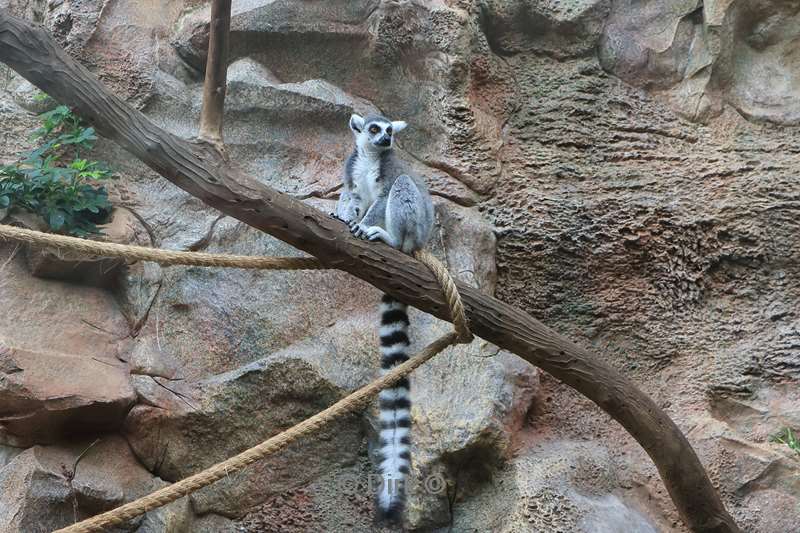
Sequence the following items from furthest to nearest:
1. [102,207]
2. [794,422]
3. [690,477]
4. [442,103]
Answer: [442,103]
[102,207]
[794,422]
[690,477]

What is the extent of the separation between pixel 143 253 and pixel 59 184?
2516 millimetres

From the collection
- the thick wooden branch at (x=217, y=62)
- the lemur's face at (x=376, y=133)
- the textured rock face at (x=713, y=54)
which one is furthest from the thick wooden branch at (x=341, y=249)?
the textured rock face at (x=713, y=54)

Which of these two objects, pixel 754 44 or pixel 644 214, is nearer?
pixel 644 214

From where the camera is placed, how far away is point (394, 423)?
425 centimetres

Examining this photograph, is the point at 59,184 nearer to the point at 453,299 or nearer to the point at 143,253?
the point at 143,253

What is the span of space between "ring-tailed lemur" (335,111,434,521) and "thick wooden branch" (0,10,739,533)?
51 cm

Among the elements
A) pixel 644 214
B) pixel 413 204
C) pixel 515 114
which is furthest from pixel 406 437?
pixel 515 114

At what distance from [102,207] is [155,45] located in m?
1.60

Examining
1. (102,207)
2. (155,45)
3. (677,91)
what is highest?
(677,91)

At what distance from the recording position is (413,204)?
4.88 meters

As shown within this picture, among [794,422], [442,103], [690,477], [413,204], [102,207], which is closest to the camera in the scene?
[690,477]

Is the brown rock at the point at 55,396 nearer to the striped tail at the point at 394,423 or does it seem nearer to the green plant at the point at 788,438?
the striped tail at the point at 394,423

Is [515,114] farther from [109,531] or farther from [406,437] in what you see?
[109,531]

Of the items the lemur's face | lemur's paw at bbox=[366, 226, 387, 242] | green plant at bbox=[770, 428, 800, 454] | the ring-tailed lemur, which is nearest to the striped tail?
the ring-tailed lemur
